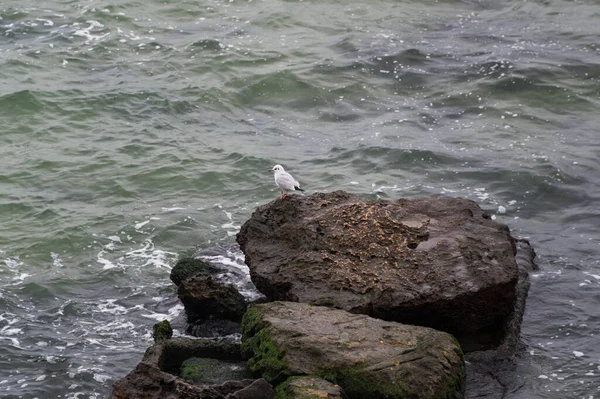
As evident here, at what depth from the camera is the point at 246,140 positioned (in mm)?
15922

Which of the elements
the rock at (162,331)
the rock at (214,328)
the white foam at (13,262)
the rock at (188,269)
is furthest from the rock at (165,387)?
the white foam at (13,262)

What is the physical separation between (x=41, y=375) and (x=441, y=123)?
30.9 ft

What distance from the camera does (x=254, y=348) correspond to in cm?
835

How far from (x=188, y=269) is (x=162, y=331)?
1422mm

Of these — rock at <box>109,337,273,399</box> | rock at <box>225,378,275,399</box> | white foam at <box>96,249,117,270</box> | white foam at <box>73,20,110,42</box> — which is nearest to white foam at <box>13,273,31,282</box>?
white foam at <box>96,249,117,270</box>

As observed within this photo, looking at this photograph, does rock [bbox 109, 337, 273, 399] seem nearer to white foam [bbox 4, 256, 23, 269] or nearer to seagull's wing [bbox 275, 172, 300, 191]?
seagull's wing [bbox 275, 172, 300, 191]

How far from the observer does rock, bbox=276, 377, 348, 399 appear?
24.3 feet

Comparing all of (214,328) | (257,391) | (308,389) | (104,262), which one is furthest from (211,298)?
(104,262)

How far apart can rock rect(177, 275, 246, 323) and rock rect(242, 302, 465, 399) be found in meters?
1.01

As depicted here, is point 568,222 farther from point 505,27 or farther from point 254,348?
point 505,27

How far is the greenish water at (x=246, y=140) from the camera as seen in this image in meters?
10.2

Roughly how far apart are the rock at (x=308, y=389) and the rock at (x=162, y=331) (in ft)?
6.35

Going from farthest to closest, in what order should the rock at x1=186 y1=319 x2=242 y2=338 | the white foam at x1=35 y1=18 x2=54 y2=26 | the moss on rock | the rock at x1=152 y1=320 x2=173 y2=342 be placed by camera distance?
the white foam at x1=35 y1=18 x2=54 y2=26, the rock at x1=186 y1=319 x2=242 y2=338, the rock at x1=152 y1=320 x2=173 y2=342, the moss on rock

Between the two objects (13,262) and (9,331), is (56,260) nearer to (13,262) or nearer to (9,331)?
(13,262)
